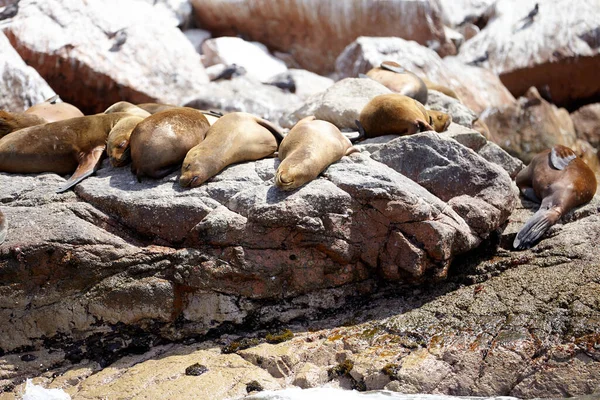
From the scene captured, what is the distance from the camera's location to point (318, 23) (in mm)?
16344

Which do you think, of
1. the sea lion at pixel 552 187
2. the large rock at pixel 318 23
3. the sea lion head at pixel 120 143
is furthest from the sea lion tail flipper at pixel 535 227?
the large rock at pixel 318 23

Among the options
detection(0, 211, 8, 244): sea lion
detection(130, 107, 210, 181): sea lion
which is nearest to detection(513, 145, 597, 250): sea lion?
detection(130, 107, 210, 181): sea lion

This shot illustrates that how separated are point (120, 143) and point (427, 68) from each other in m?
7.94

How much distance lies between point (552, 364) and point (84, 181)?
12.7 ft

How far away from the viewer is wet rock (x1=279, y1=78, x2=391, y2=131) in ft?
26.5

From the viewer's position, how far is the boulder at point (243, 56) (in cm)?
1551

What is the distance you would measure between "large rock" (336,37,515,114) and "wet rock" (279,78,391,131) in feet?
12.7

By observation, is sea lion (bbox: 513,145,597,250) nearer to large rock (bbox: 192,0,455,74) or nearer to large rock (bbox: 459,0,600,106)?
large rock (bbox: 459,0,600,106)

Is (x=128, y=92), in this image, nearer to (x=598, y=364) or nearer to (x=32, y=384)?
(x=32, y=384)

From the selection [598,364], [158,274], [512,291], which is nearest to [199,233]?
[158,274]

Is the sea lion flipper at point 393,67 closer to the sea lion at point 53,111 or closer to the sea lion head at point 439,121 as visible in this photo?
the sea lion head at point 439,121

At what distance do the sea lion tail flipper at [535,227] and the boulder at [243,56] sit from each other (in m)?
9.02

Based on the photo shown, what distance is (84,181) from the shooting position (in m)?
6.19

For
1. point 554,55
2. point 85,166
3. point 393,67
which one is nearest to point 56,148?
point 85,166
